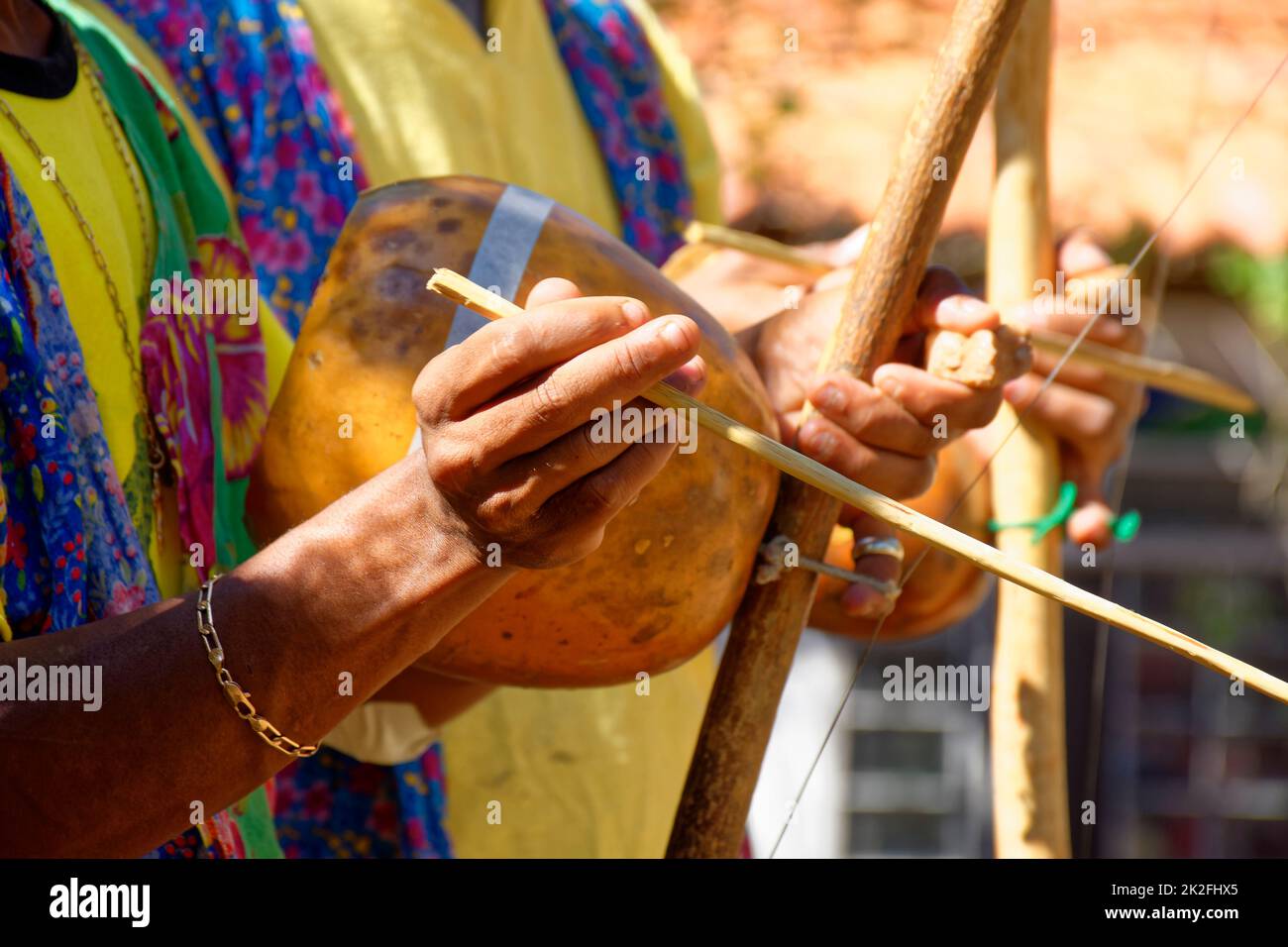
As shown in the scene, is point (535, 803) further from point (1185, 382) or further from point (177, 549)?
point (1185, 382)

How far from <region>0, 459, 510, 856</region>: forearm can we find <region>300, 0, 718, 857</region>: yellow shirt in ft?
2.73

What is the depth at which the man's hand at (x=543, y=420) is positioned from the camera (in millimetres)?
981

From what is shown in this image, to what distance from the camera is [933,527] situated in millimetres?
1071

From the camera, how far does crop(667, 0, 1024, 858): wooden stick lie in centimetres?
132

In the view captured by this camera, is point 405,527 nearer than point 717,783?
Yes

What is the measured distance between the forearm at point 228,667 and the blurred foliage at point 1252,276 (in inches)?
138

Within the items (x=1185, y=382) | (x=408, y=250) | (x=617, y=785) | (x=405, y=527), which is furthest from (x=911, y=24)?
(x=405, y=527)

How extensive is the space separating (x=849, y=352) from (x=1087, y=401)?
58cm

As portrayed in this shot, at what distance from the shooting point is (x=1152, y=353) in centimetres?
436

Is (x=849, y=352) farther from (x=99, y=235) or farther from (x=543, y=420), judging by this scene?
(x=99, y=235)

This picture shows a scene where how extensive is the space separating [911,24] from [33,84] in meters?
3.74

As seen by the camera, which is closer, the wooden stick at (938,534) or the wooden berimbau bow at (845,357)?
the wooden stick at (938,534)

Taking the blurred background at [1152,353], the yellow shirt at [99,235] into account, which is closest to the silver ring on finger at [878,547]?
the yellow shirt at [99,235]

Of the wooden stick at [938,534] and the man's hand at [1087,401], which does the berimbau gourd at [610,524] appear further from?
the man's hand at [1087,401]
